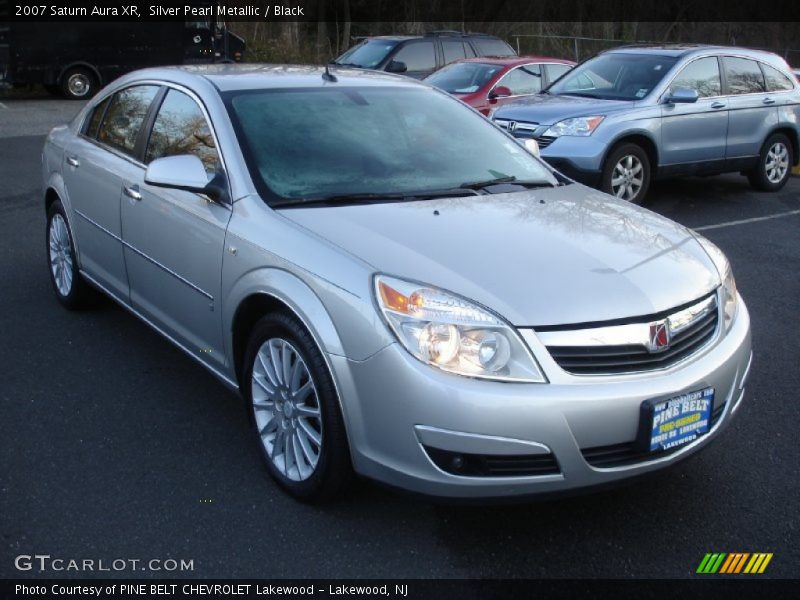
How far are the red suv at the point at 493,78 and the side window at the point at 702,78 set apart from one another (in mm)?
2657

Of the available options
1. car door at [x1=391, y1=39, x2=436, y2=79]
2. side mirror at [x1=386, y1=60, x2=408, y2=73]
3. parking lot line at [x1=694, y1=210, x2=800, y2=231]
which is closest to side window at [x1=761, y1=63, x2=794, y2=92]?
parking lot line at [x1=694, y1=210, x2=800, y2=231]

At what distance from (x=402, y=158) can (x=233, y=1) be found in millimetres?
27978

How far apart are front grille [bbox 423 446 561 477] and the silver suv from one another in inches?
252

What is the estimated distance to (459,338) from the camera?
3207mm

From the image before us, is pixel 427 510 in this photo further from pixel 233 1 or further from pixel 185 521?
pixel 233 1

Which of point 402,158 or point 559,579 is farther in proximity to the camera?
point 402,158

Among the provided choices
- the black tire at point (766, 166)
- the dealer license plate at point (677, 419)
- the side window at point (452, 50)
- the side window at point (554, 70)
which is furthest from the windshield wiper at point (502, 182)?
the side window at point (452, 50)

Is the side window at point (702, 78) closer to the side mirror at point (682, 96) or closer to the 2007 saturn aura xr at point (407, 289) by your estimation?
the side mirror at point (682, 96)

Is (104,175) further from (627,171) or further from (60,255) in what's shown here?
(627,171)

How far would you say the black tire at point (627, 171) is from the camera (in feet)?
30.7

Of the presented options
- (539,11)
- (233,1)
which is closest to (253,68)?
(233,1)

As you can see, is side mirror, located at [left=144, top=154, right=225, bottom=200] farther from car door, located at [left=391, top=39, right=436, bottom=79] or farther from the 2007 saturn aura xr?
car door, located at [left=391, top=39, right=436, bottom=79]

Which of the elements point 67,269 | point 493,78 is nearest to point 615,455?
point 67,269

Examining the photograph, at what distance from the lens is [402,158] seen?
448 cm
